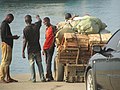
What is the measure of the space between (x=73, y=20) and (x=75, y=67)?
5.70ft

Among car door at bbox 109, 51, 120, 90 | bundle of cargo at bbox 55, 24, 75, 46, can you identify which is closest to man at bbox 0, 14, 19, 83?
bundle of cargo at bbox 55, 24, 75, 46

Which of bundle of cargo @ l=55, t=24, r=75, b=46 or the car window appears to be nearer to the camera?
the car window

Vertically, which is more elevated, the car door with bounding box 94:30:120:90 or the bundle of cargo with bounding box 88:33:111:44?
the bundle of cargo with bounding box 88:33:111:44

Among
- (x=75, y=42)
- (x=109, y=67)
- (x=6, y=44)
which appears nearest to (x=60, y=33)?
(x=75, y=42)

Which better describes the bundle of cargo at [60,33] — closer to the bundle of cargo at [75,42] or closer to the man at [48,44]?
the man at [48,44]

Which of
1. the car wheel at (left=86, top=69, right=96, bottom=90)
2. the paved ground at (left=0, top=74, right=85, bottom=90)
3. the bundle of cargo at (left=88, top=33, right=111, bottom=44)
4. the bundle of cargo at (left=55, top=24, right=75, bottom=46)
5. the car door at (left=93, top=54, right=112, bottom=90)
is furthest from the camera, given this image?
the bundle of cargo at (left=55, top=24, right=75, bottom=46)

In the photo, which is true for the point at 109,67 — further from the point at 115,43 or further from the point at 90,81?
the point at 90,81

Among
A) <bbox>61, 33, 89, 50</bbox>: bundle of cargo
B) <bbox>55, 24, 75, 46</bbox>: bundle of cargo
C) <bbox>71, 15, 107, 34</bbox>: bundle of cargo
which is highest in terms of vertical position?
<bbox>71, 15, 107, 34</bbox>: bundle of cargo

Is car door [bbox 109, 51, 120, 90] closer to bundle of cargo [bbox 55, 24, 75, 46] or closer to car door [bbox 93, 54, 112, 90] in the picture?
car door [bbox 93, 54, 112, 90]

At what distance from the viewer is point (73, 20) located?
45.8ft

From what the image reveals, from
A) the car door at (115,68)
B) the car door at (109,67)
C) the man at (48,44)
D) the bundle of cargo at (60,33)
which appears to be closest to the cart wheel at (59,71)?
the man at (48,44)

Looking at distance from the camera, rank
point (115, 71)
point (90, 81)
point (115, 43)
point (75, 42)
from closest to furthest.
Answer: point (115, 71) < point (115, 43) < point (90, 81) < point (75, 42)

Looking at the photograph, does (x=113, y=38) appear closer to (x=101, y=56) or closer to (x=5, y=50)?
(x=101, y=56)

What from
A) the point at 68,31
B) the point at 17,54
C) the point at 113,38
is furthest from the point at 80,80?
the point at 17,54
